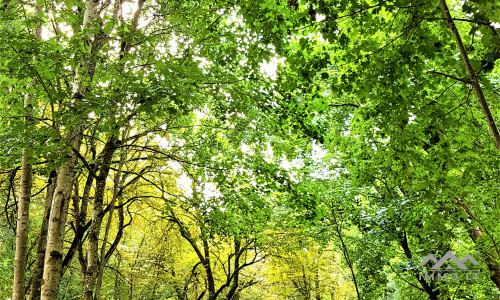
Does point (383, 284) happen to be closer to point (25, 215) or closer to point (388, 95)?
point (388, 95)

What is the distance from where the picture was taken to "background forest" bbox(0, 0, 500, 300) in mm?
2703

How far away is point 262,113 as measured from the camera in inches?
233

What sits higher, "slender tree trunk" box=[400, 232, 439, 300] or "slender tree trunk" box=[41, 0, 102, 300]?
"slender tree trunk" box=[41, 0, 102, 300]

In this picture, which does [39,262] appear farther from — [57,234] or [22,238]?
[57,234]

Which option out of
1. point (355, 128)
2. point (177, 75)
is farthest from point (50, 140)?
point (355, 128)

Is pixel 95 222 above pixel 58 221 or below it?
above

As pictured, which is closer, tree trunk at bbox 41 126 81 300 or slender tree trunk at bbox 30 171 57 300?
tree trunk at bbox 41 126 81 300

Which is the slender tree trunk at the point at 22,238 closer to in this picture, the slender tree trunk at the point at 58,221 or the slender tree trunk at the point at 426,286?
the slender tree trunk at the point at 58,221

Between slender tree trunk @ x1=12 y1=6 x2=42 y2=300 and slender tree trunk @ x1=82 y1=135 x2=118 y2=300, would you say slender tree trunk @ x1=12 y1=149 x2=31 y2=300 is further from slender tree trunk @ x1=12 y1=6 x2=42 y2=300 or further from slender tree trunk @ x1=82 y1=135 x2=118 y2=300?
slender tree trunk @ x1=82 y1=135 x2=118 y2=300

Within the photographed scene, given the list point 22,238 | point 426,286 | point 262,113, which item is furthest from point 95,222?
point 426,286

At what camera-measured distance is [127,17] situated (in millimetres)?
5781

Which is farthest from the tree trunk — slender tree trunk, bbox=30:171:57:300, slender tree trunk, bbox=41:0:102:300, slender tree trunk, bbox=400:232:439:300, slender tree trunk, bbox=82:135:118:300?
slender tree trunk, bbox=400:232:439:300

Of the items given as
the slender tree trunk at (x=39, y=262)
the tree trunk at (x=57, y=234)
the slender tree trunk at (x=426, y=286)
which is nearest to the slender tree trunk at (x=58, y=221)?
the tree trunk at (x=57, y=234)

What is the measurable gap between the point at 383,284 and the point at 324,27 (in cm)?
797
